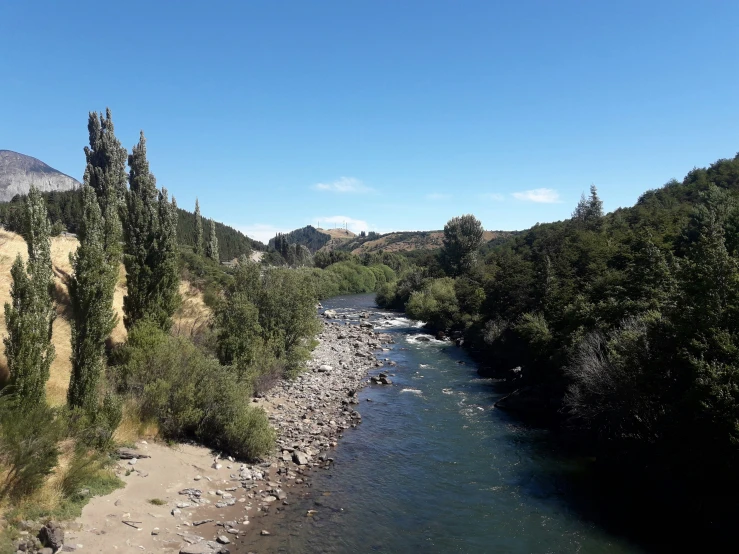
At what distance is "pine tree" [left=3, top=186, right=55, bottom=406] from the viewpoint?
13344 millimetres

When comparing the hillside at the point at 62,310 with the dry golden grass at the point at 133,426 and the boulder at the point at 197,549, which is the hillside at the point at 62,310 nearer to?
the dry golden grass at the point at 133,426

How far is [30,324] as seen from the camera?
13578 millimetres

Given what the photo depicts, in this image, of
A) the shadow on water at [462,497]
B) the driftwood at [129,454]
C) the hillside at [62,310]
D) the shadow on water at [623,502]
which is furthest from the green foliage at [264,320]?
the shadow on water at [623,502]

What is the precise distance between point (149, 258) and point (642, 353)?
81.1ft

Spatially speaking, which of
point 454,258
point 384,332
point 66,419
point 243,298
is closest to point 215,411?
point 66,419

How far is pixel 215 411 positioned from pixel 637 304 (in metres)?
21.5

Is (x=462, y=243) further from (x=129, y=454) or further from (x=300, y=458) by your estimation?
(x=129, y=454)

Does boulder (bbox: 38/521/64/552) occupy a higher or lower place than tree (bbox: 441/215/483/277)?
lower

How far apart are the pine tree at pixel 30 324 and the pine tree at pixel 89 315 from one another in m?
1.00

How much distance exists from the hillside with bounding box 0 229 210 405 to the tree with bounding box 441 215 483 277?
1996 inches

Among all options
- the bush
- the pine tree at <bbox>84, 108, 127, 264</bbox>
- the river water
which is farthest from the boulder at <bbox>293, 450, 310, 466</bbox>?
the pine tree at <bbox>84, 108, 127, 264</bbox>

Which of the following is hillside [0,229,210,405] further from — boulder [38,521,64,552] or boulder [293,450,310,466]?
boulder [293,450,310,466]

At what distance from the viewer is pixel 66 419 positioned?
45.4 feet

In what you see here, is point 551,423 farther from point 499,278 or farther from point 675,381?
point 499,278
